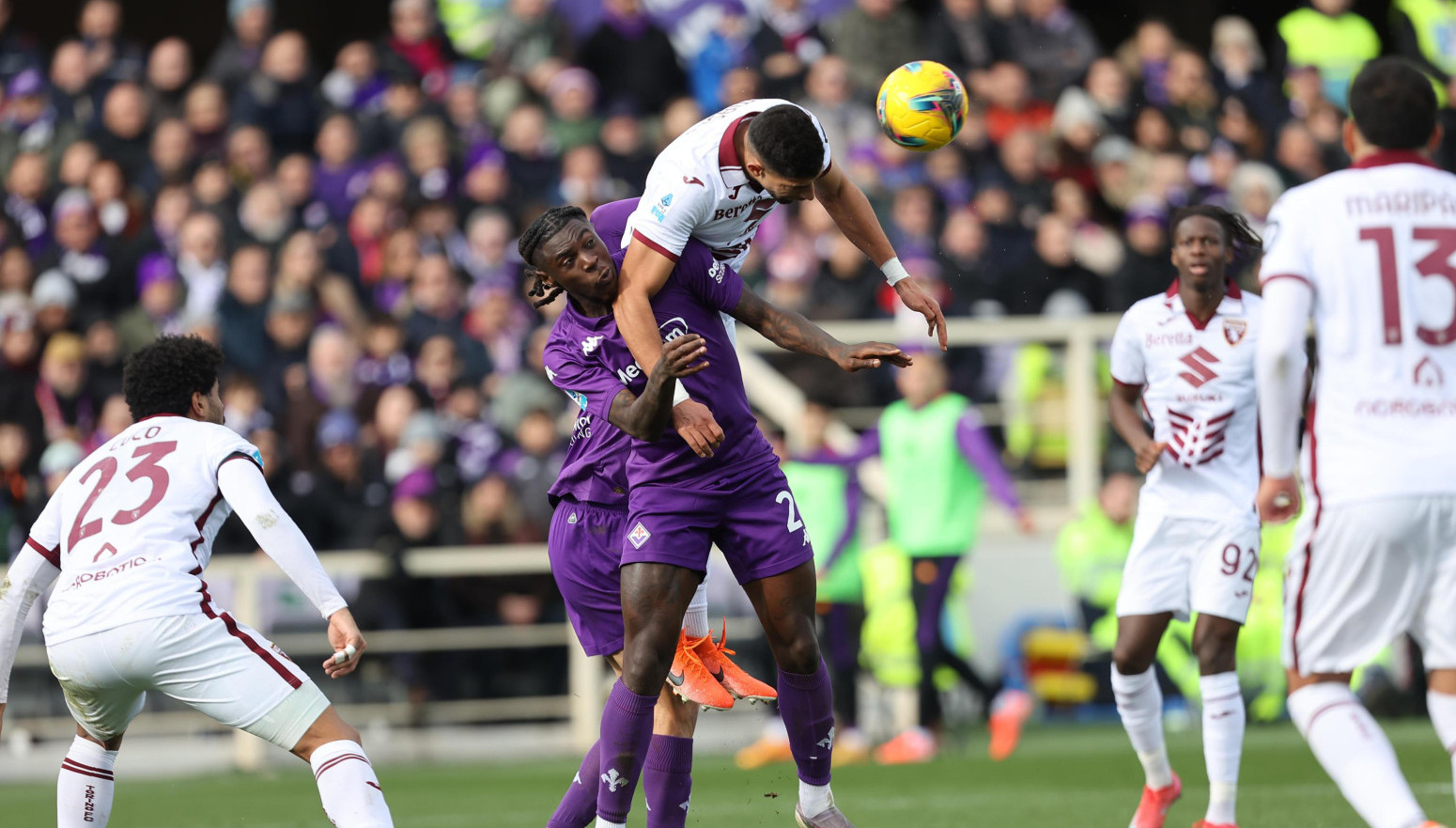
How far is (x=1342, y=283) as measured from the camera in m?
4.93

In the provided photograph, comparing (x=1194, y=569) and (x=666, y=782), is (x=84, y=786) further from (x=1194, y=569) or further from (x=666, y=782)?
(x=1194, y=569)

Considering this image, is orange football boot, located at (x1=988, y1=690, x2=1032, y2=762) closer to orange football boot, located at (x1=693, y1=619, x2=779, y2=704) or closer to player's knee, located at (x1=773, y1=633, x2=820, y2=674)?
orange football boot, located at (x1=693, y1=619, x2=779, y2=704)

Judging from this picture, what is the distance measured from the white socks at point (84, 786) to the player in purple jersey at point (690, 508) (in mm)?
1702

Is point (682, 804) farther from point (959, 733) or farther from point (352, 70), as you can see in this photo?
point (352, 70)

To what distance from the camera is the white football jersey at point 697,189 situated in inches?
235

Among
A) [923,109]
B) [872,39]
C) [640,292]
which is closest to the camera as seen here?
[640,292]

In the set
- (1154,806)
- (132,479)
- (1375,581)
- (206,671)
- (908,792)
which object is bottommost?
(908,792)

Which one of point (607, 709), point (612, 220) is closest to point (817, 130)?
point (612, 220)

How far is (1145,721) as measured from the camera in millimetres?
7305

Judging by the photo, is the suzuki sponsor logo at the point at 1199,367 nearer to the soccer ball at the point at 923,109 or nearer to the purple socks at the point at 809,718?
the soccer ball at the point at 923,109

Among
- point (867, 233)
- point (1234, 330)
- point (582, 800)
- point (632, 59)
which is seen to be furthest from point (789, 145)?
point (632, 59)

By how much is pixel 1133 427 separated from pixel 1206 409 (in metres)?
0.34

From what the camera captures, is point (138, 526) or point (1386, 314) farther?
point (138, 526)

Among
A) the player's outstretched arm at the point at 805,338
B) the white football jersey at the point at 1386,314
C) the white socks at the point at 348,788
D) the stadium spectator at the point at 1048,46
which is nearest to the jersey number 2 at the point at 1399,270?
the white football jersey at the point at 1386,314
